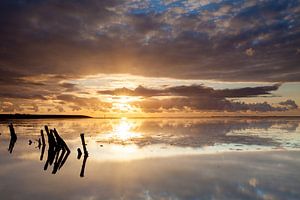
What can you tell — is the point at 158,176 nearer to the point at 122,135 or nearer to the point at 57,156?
the point at 57,156

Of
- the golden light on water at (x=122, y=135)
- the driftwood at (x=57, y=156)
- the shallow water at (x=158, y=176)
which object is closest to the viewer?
the shallow water at (x=158, y=176)

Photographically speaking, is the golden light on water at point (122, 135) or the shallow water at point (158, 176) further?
the golden light on water at point (122, 135)

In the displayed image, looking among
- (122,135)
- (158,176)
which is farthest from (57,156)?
(122,135)

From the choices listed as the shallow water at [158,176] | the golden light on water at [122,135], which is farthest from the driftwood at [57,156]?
the golden light on water at [122,135]

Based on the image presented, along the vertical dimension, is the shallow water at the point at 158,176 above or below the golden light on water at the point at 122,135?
below

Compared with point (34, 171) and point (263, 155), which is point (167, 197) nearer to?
point (34, 171)

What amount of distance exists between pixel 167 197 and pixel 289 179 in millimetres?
6877

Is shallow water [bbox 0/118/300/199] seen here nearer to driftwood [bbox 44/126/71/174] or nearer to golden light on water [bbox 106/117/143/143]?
driftwood [bbox 44/126/71/174]

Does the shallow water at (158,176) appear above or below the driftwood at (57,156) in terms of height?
below

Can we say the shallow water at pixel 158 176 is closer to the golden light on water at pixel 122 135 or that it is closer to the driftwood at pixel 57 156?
the driftwood at pixel 57 156

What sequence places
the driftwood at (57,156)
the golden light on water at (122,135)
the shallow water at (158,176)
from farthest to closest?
the golden light on water at (122,135) < the driftwood at (57,156) < the shallow water at (158,176)

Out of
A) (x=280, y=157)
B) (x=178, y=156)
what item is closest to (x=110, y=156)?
(x=178, y=156)

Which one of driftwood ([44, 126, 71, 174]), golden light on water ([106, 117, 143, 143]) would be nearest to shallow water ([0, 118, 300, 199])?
driftwood ([44, 126, 71, 174])

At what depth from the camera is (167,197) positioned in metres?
12.2
